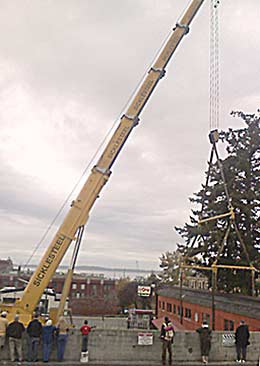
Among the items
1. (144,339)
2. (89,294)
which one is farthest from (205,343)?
(89,294)

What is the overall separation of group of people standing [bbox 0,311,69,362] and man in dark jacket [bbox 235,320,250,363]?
5976mm

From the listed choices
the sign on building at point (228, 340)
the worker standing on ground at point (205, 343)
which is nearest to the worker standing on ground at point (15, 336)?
the worker standing on ground at point (205, 343)

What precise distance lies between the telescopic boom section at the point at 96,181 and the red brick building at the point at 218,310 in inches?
371

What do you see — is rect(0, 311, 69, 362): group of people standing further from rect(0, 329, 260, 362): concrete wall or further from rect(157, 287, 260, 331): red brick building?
rect(157, 287, 260, 331): red brick building

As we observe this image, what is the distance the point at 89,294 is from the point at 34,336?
67.0 meters

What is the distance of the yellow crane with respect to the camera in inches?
600

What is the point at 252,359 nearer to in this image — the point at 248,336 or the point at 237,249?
the point at 248,336

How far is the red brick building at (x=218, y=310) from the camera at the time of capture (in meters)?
20.6

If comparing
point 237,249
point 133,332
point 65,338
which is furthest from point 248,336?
point 237,249

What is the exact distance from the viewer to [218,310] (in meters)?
24.1

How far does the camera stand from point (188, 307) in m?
31.4

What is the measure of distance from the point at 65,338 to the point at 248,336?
636 cm

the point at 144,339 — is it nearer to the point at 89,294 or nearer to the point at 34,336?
the point at 34,336

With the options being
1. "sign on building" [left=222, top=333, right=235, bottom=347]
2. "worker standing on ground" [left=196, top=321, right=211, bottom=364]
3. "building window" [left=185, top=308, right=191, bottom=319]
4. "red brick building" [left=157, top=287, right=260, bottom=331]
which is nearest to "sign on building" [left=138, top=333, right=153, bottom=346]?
"worker standing on ground" [left=196, top=321, right=211, bottom=364]
